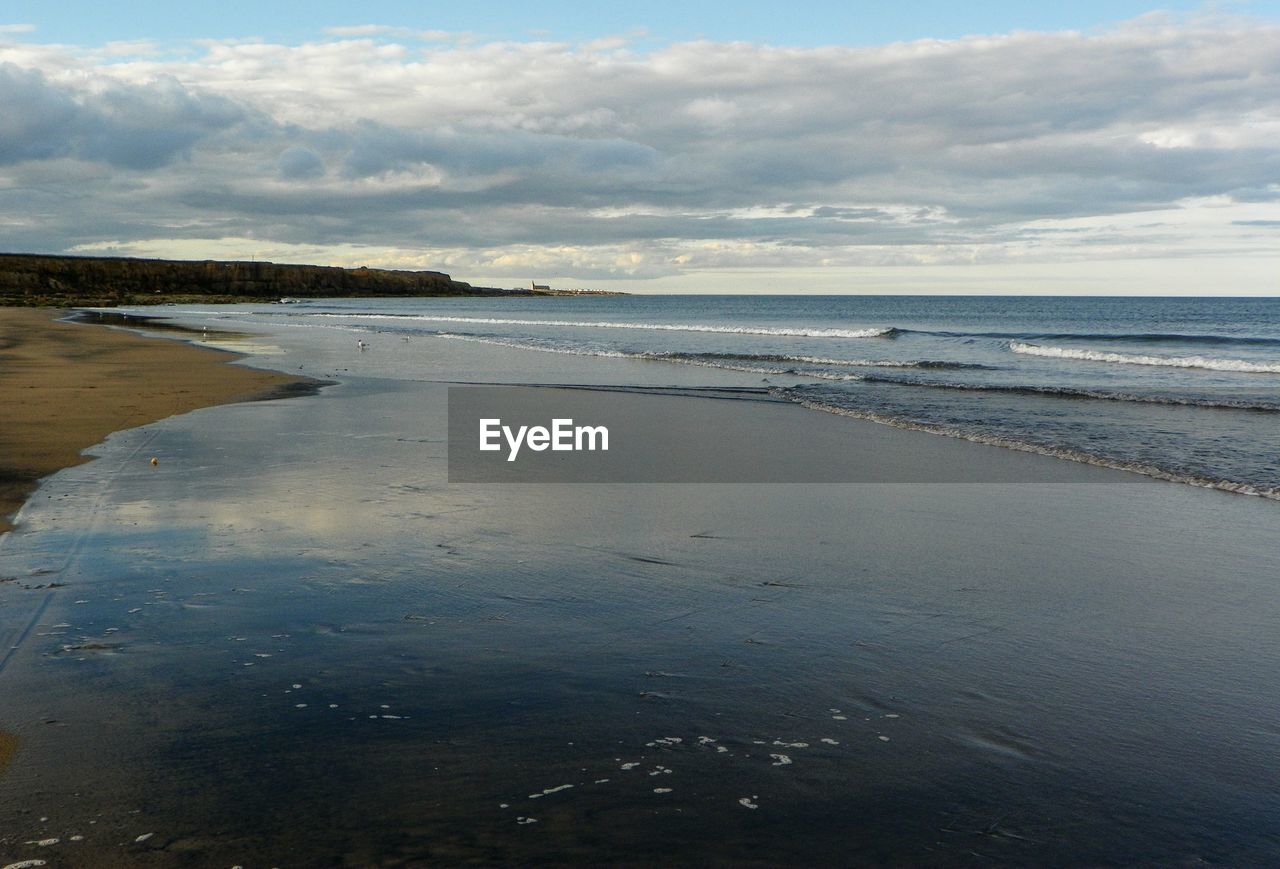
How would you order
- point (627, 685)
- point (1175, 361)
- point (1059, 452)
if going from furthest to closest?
point (1175, 361) → point (1059, 452) → point (627, 685)

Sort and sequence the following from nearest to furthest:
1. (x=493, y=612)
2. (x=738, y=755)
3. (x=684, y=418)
A: (x=738, y=755), (x=493, y=612), (x=684, y=418)

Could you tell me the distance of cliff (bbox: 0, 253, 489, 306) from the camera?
132 metres

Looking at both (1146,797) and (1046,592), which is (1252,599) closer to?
(1046,592)

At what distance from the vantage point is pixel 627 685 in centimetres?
469

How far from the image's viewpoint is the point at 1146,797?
3730mm

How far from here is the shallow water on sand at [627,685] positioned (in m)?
3.43

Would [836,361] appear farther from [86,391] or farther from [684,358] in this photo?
[86,391]

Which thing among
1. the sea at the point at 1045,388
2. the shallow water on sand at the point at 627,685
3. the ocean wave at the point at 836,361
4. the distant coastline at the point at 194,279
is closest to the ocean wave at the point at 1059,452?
the sea at the point at 1045,388

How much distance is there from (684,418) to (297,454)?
674cm

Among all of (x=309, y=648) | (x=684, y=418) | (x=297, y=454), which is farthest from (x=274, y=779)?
(x=684, y=418)

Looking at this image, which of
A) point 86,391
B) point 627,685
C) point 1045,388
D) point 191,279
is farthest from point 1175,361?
point 191,279

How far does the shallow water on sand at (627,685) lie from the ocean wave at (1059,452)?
6.72ft

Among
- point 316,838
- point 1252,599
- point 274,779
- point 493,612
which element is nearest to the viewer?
point 316,838

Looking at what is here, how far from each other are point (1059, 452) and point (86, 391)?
15.9 meters
